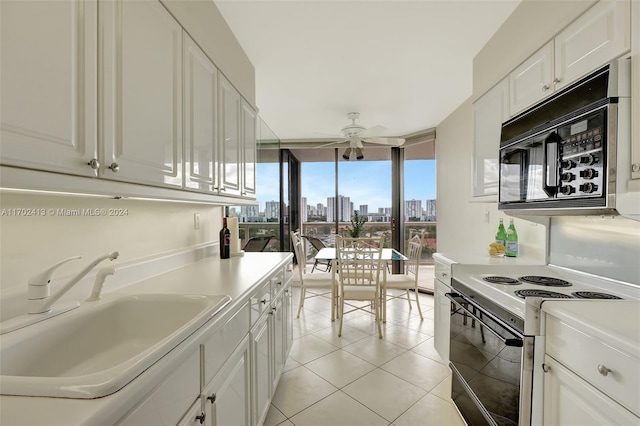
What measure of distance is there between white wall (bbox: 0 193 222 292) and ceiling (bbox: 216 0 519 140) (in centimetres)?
141

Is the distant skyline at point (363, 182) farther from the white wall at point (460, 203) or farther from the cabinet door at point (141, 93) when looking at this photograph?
the cabinet door at point (141, 93)

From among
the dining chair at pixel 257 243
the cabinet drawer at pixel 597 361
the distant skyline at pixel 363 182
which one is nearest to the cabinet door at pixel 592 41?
the cabinet drawer at pixel 597 361

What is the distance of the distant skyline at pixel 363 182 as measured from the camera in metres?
4.81

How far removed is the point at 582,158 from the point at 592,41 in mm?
512

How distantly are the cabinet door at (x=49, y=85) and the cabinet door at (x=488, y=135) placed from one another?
219cm

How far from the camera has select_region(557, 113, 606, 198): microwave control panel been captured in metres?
1.18

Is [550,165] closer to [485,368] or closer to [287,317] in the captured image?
[485,368]

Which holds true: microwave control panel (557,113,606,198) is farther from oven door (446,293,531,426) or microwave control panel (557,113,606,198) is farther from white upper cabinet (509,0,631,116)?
oven door (446,293,531,426)

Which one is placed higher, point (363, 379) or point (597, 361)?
point (597, 361)

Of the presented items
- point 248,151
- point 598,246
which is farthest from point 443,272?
point 248,151

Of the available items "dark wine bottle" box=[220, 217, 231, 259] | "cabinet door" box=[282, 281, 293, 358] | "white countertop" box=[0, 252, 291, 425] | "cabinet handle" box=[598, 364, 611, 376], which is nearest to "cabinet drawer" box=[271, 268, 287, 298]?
"cabinet door" box=[282, 281, 293, 358]

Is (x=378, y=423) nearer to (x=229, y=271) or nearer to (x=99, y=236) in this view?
(x=229, y=271)

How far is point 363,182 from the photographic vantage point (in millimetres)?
5340

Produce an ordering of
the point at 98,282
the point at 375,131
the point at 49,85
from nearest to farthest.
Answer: the point at 49,85
the point at 98,282
the point at 375,131
